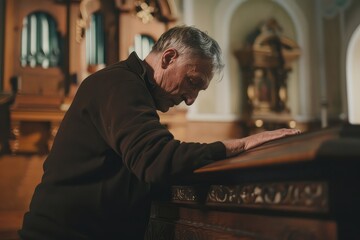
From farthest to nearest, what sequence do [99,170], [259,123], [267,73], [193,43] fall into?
[267,73], [259,123], [193,43], [99,170]

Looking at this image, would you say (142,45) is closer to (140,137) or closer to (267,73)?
(267,73)

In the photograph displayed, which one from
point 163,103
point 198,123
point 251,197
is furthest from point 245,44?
point 251,197

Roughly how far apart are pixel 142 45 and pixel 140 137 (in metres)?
4.85

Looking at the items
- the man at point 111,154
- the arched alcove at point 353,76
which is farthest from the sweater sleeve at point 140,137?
the arched alcove at point 353,76

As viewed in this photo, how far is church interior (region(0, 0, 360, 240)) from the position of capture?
5.92 ft

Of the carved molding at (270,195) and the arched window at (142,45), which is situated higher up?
the arched window at (142,45)

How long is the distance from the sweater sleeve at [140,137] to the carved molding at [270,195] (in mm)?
108

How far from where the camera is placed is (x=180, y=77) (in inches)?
80.0

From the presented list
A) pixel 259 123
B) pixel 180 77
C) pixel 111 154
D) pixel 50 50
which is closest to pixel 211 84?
pixel 259 123

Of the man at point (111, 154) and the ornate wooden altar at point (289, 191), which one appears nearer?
the ornate wooden altar at point (289, 191)

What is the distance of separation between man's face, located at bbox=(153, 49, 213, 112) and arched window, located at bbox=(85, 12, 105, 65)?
406cm

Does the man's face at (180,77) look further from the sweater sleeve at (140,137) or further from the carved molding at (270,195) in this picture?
the carved molding at (270,195)

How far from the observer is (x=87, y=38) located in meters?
6.09

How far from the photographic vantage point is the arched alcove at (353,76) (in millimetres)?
7429
